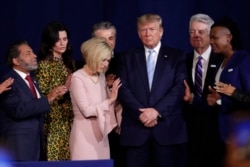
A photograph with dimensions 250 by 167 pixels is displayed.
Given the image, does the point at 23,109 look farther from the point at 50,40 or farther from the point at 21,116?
the point at 50,40

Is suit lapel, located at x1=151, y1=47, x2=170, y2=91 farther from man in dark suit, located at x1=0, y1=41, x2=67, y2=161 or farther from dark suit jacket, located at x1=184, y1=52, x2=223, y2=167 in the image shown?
man in dark suit, located at x1=0, y1=41, x2=67, y2=161

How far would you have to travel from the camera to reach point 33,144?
309 centimetres

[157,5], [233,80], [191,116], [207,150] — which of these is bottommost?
[207,150]

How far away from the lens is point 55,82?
326 cm

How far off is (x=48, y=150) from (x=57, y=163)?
5.62ft

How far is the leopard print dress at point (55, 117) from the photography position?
3.25 meters

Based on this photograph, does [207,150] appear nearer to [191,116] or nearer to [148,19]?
[191,116]

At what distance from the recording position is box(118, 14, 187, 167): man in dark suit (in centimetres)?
308

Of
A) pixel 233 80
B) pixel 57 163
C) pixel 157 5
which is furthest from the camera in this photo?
pixel 157 5

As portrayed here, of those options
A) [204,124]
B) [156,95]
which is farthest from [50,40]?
[204,124]

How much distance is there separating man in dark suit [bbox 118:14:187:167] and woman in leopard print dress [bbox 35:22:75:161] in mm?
376

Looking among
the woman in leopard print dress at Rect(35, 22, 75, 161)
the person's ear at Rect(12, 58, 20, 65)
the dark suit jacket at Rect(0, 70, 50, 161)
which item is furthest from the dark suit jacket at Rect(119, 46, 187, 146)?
the person's ear at Rect(12, 58, 20, 65)

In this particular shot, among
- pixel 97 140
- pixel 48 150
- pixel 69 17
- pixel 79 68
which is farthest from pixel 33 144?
pixel 69 17

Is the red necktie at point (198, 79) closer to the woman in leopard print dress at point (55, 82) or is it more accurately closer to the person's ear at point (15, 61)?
the woman in leopard print dress at point (55, 82)
